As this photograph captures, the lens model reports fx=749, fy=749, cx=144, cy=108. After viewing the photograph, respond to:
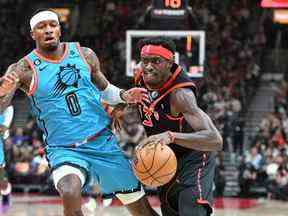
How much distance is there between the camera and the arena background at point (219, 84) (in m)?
13.1

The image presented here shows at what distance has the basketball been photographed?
16.9ft

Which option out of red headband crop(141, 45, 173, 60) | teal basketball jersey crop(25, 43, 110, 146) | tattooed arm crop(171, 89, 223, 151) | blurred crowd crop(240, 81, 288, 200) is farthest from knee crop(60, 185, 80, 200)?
blurred crowd crop(240, 81, 288, 200)

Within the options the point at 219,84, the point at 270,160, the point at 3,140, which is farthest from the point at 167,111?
the point at 219,84

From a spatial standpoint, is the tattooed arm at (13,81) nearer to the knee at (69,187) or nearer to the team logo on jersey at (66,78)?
the team logo on jersey at (66,78)

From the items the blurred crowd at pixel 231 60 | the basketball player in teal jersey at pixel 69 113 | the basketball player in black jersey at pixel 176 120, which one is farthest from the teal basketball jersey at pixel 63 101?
the blurred crowd at pixel 231 60

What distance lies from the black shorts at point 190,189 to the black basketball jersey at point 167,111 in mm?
107

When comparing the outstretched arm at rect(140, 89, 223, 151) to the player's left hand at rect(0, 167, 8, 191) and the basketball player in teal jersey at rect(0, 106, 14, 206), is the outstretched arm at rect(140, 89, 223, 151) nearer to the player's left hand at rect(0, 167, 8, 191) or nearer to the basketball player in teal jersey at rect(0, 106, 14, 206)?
the basketball player in teal jersey at rect(0, 106, 14, 206)

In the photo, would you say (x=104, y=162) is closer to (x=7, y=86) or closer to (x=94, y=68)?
(x=94, y=68)

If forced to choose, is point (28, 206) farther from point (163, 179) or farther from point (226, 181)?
point (163, 179)

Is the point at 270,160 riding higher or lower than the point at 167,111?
lower

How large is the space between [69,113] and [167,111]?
0.99m

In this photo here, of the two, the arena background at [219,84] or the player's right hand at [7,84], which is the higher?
the player's right hand at [7,84]

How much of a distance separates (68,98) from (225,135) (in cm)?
975

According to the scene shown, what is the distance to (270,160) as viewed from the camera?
14.6 metres
